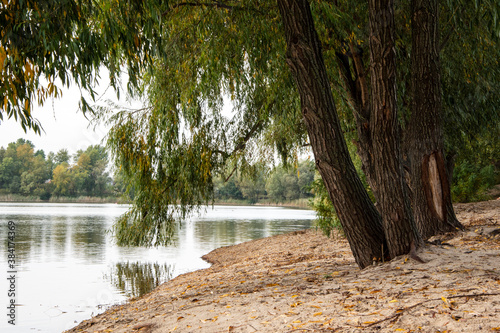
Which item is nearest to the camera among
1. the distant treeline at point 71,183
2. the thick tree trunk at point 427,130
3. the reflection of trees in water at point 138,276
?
the thick tree trunk at point 427,130

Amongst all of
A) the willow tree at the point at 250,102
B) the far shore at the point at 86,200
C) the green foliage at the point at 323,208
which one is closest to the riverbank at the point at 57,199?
the far shore at the point at 86,200

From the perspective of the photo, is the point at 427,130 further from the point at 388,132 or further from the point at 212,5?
the point at 212,5

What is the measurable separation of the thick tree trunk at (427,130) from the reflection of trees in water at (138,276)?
458 cm

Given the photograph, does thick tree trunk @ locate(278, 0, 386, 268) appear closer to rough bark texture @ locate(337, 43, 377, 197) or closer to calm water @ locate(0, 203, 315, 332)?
rough bark texture @ locate(337, 43, 377, 197)

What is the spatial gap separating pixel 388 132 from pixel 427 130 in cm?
152

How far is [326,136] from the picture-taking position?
407cm

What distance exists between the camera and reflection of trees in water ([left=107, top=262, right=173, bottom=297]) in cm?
730

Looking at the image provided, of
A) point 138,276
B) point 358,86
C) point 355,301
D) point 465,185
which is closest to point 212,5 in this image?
point 358,86

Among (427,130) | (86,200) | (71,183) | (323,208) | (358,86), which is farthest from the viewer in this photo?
(86,200)

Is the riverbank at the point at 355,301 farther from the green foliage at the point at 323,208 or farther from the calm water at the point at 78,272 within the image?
the green foliage at the point at 323,208

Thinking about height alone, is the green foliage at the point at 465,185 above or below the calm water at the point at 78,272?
above

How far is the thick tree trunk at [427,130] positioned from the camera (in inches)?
204

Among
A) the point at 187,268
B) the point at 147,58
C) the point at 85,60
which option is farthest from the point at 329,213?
the point at 85,60

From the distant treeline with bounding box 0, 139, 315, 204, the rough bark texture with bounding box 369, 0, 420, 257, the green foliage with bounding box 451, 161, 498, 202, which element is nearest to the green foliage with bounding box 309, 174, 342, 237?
the rough bark texture with bounding box 369, 0, 420, 257
